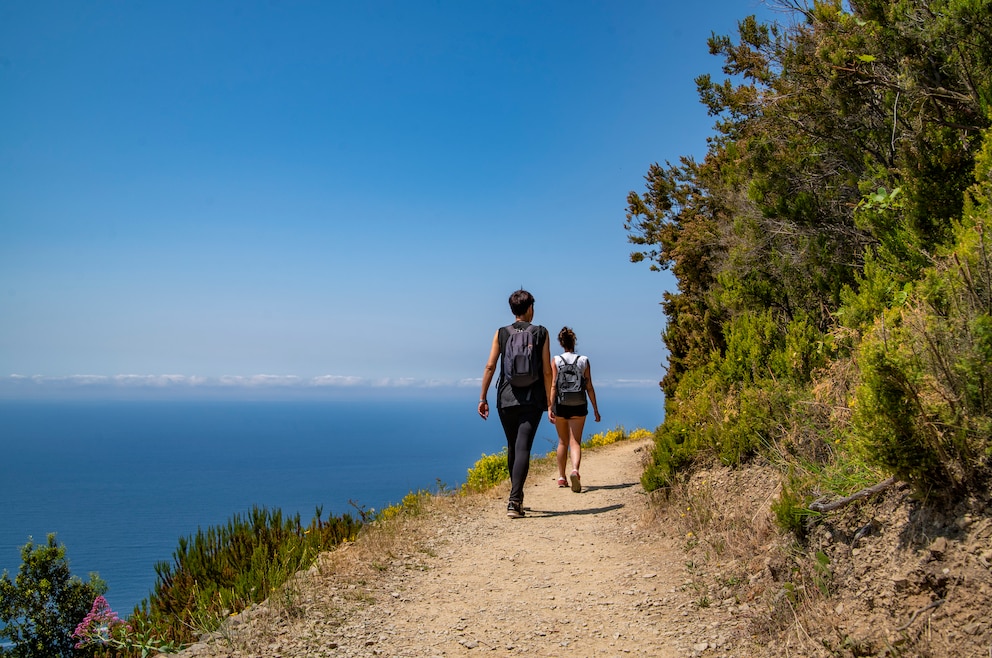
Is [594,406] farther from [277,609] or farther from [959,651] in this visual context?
[959,651]

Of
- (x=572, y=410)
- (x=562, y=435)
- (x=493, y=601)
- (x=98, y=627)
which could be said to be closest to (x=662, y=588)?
(x=493, y=601)

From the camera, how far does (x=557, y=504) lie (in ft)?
27.9

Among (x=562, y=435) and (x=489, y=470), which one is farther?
(x=489, y=470)

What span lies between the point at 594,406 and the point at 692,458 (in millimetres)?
2023

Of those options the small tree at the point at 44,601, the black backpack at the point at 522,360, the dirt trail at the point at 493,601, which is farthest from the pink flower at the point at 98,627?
the small tree at the point at 44,601

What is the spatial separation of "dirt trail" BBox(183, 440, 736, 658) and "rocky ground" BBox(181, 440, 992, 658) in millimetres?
16

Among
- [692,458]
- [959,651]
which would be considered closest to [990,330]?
[959,651]

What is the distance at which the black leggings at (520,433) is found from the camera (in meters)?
7.08

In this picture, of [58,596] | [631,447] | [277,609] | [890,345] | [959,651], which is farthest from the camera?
[631,447]

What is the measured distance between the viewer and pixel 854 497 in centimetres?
348

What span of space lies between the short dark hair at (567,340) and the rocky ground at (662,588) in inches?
104

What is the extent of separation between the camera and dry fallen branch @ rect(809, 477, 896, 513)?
3.43 meters

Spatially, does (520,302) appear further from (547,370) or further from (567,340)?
(567,340)

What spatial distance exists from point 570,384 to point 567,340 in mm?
723
